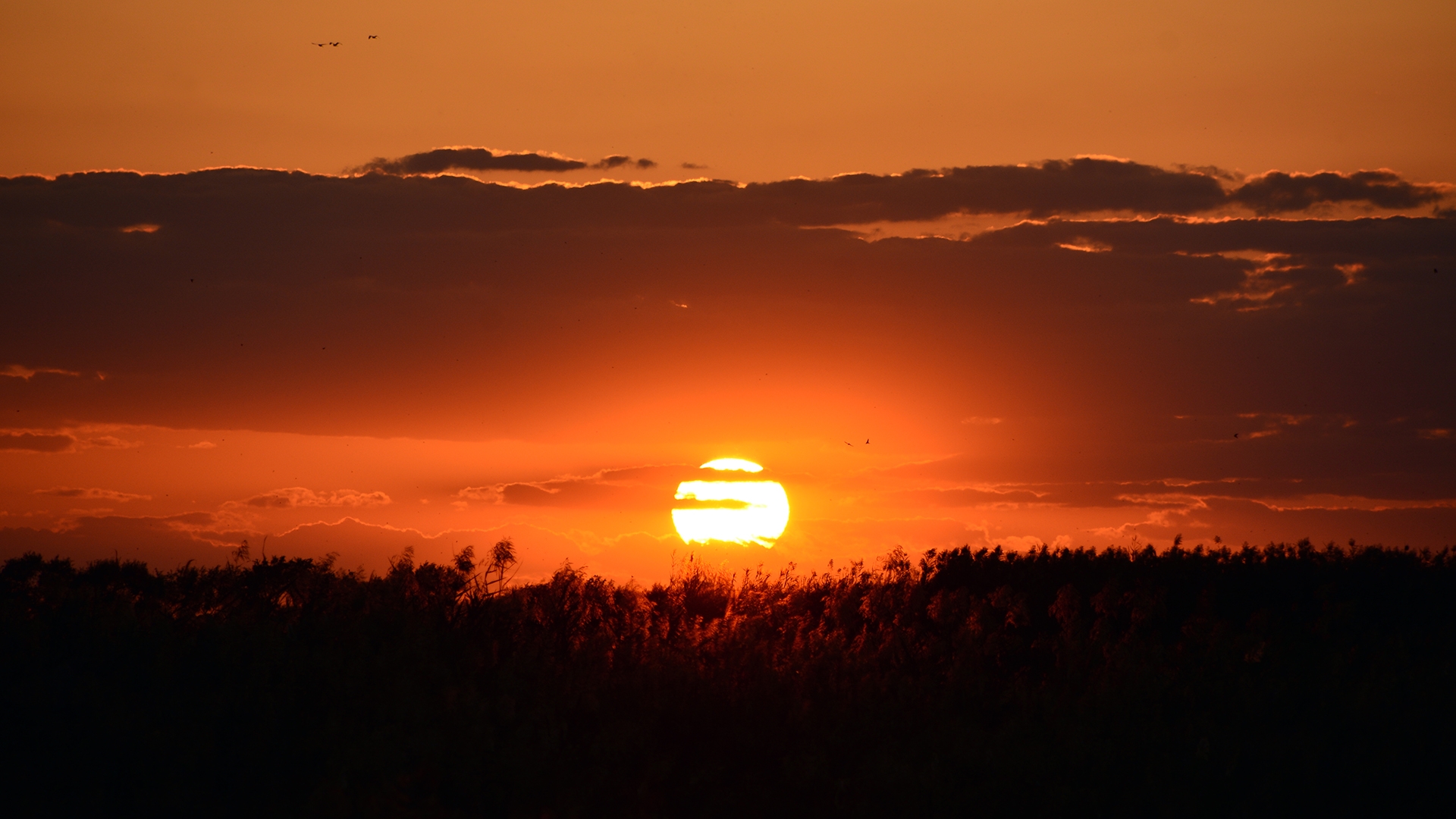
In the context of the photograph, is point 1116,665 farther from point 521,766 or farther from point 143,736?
point 143,736

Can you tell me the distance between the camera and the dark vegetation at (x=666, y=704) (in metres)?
10.6

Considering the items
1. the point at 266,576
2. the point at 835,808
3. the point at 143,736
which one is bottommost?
the point at 835,808

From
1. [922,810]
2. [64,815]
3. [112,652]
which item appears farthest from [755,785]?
[112,652]

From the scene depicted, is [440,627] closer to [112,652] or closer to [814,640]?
[112,652]

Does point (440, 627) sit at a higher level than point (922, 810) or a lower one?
higher

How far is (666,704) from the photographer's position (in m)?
13.2

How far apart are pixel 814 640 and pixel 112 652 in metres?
8.77

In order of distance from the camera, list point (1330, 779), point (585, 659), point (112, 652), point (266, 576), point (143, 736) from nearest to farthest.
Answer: point (143, 736)
point (1330, 779)
point (112, 652)
point (585, 659)
point (266, 576)

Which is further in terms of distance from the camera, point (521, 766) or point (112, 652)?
point (112, 652)

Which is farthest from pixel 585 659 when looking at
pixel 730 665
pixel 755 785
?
pixel 755 785

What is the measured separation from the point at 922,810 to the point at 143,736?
294 inches

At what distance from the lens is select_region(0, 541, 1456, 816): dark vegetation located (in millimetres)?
10586

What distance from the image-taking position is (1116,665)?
1428 centimetres

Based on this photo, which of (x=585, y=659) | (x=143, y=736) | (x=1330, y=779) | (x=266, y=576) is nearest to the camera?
(x=143, y=736)
